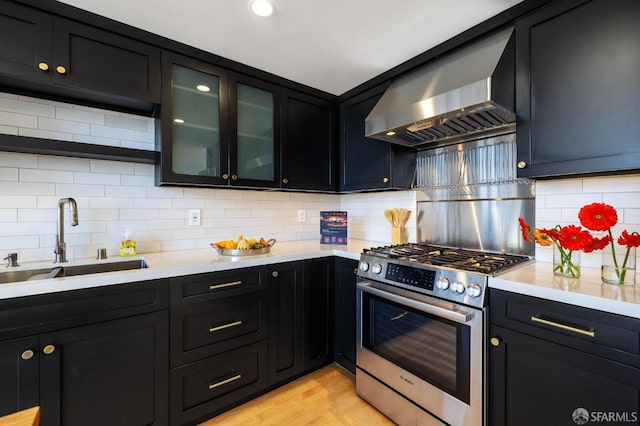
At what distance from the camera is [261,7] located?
144cm

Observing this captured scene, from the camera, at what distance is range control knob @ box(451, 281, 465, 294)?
4.35ft

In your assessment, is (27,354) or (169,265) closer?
(27,354)

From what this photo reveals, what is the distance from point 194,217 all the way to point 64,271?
0.81 metres

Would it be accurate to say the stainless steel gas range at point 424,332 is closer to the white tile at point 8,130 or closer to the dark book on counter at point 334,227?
the dark book on counter at point 334,227

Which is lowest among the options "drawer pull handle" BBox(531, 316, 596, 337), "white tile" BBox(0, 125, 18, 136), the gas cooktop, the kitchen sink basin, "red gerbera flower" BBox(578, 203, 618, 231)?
"drawer pull handle" BBox(531, 316, 596, 337)

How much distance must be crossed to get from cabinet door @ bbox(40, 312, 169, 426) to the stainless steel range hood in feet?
5.83

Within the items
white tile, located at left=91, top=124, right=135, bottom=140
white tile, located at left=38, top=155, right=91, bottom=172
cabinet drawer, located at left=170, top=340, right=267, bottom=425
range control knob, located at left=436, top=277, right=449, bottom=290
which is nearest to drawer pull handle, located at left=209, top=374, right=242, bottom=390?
cabinet drawer, located at left=170, top=340, right=267, bottom=425

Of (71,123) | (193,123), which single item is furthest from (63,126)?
(193,123)

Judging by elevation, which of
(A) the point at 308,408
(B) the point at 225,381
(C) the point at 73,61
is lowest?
(A) the point at 308,408

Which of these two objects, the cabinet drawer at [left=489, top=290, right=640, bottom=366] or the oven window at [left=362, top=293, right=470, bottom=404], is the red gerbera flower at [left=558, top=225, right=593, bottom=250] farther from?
the oven window at [left=362, top=293, right=470, bottom=404]

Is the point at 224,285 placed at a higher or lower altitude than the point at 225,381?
higher

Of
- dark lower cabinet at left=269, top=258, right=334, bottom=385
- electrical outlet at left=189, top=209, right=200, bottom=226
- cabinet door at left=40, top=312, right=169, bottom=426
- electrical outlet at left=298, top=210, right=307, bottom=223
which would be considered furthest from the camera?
electrical outlet at left=298, top=210, right=307, bottom=223

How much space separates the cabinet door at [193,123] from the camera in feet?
5.86

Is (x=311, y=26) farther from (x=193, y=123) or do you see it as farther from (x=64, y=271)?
(x=64, y=271)
